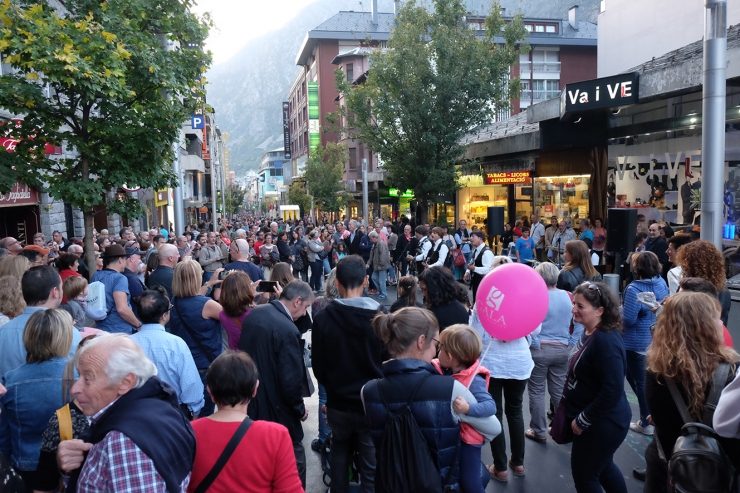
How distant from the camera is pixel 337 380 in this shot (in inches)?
155

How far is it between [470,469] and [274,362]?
59.8 inches

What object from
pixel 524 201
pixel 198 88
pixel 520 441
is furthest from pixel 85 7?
pixel 524 201

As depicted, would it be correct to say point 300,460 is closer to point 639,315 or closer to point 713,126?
point 639,315

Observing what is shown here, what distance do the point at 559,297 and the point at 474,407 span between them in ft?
9.21

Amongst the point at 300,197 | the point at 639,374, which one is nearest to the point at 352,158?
the point at 300,197

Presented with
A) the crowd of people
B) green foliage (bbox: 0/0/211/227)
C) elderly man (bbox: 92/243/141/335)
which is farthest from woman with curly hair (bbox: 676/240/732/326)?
green foliage (bbox: 0/0/211/227)

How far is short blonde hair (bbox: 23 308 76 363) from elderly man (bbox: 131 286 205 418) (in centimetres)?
54

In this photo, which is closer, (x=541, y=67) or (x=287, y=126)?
(x=541, y=67)

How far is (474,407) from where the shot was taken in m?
2.96

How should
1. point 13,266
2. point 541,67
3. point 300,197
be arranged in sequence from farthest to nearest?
point 300,197, point 541,67, point 13,266

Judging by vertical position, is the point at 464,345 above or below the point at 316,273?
above

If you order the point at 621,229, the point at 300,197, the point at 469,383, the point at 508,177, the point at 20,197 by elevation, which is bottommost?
the point at 469,383

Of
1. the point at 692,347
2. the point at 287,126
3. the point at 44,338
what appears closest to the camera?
the point at 692,347

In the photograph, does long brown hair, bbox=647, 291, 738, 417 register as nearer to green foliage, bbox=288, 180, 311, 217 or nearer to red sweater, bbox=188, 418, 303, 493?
red sweater, bbox=188, 418, 303, 493
